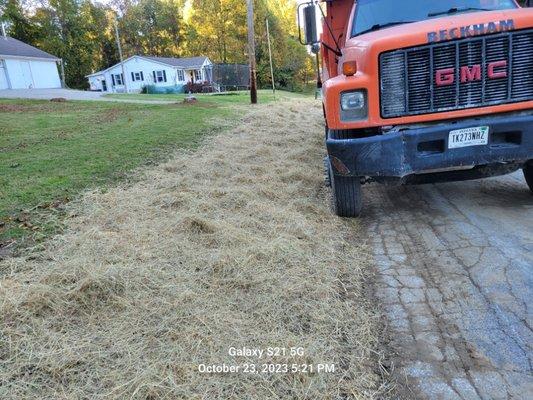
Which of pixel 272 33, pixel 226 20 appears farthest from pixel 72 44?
pixel 272 33

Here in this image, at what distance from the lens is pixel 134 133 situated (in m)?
10.6

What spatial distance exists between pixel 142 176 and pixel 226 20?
5013cm

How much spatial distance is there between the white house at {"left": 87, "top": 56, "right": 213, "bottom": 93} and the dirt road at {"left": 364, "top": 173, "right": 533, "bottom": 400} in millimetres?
43578

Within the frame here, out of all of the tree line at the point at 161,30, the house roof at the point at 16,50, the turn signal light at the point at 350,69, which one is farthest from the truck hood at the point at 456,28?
the tree line at the point at 161,30

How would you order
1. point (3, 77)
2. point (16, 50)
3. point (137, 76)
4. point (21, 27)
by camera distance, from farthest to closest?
point (21, 27) < point (137, 76) < point (16, 50) < point (3, 77)

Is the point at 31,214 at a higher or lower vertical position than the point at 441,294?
higher

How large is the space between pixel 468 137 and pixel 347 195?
132 centimetres

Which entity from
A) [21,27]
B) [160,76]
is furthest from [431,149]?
[21,27]

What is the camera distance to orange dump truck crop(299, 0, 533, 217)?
A: 12.8ft

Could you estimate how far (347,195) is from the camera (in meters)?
4.75

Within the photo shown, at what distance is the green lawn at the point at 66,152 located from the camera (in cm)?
510

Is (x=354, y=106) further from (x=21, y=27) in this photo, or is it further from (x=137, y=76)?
(x=21, y=27)

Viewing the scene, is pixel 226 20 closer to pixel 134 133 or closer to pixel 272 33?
pixel 272 33

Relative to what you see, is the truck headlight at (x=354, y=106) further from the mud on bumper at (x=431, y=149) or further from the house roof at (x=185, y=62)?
the house roof at (x=185, y=62)
